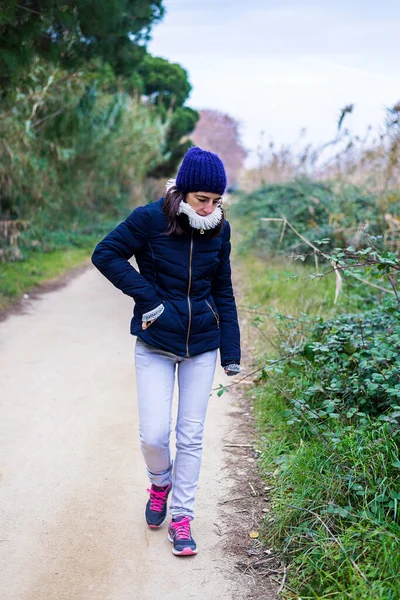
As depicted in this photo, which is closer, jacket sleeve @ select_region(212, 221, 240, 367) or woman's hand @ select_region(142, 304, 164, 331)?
woman's hand @ select_region(142, 304, 164, 331)

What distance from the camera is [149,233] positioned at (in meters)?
3.14

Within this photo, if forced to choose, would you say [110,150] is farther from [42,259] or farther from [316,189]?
[316,189]

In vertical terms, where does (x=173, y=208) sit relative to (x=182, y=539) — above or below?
above

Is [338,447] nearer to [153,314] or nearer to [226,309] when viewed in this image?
[226,309]

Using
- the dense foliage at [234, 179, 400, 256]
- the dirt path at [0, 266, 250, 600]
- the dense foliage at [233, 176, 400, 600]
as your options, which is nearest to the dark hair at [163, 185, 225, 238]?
the dense foliage at [233, 176, 400, 600]

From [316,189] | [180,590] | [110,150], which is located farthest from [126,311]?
[110,150]

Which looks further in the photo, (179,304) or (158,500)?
(158,500)

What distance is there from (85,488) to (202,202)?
1.92 m

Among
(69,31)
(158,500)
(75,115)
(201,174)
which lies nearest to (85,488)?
(158,500)

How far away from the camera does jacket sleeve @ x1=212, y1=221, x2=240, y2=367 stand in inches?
131

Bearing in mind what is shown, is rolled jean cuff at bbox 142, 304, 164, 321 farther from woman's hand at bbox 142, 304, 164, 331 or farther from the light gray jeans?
the light gray jeans

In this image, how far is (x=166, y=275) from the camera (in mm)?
3178

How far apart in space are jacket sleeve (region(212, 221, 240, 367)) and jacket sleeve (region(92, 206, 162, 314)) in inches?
15.8

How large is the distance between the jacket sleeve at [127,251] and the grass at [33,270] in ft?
18.9
